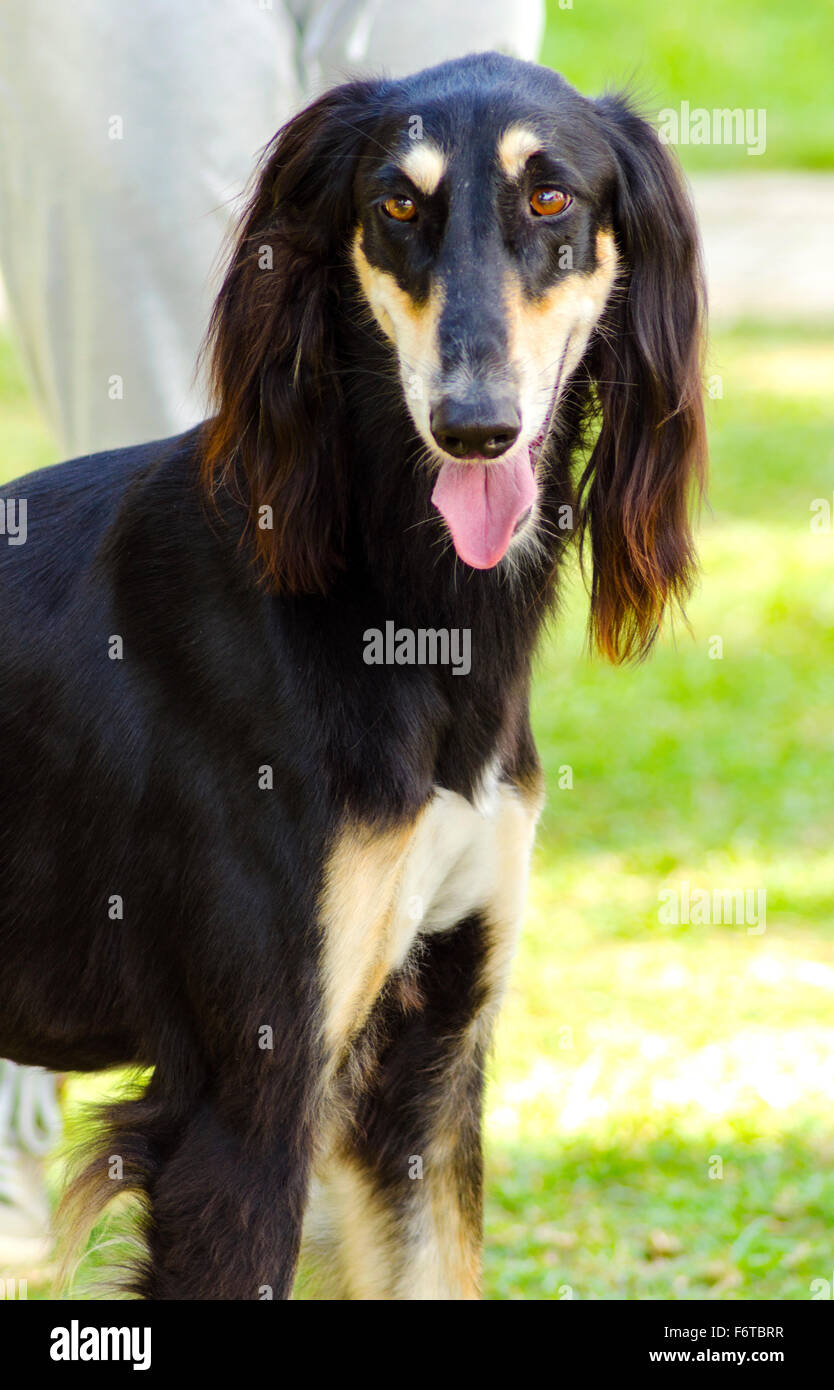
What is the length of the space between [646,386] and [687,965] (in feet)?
7.35

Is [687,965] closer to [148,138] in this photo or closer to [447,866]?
[447,866]

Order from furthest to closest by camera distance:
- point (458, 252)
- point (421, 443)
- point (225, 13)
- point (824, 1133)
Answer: point (824, 1133), point (225, 13), point (421, 443), point (458, 252)

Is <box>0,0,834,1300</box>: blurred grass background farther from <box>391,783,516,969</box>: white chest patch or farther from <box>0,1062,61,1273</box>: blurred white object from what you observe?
<box>391,783,516,969</box>: white chest patch

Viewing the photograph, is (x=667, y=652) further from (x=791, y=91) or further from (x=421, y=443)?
(x=791, y=91)

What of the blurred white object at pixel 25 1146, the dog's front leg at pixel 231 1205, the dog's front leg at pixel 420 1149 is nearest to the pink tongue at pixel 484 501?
the dog's front leg at pixel 420 1149

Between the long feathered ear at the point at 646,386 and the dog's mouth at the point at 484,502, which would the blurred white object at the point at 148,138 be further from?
the dog's mouth at the point at 484,502

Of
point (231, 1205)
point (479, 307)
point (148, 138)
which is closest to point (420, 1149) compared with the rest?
point (231, 1205)

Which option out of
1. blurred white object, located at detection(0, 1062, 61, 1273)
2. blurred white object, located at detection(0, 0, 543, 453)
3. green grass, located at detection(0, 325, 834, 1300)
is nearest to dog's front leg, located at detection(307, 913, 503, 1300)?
green grass, located at detection(0, 325, 834, 1300)

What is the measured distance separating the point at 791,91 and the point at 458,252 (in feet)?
52.4

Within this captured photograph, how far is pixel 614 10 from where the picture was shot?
1859 cm

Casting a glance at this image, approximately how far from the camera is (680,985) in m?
4.38
